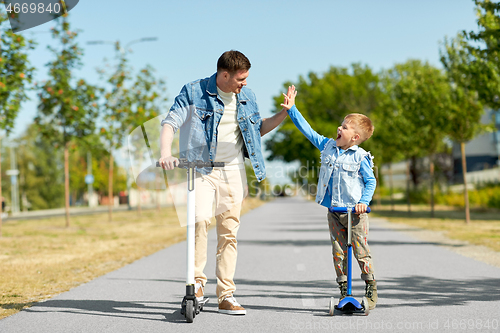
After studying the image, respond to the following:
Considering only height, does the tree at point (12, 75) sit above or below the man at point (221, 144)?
above

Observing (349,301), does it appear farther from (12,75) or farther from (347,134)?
(12,75)

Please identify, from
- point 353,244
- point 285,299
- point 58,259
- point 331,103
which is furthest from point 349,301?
point 331,103

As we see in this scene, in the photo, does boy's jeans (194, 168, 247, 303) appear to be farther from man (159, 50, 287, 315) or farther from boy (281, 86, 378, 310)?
boy (281, 86, 378, 310)

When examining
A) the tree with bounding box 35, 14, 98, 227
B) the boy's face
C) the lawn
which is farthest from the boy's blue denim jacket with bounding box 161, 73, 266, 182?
the tree with bounding box 35, 14, 98, 227

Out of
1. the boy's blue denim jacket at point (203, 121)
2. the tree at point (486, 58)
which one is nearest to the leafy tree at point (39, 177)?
the tree at point (486, 58)

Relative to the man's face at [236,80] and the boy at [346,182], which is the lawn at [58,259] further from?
the boy at [346,182]

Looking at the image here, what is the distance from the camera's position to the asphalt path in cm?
484

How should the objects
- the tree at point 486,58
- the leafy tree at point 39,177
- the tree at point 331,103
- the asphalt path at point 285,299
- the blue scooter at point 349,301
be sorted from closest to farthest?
1. the asphalt path at point 285,299
2. the blue scooter at point 349,301
3. the tree at point 486,58
4. the tree at point 331,103
5. the leafy tree at point 39,177

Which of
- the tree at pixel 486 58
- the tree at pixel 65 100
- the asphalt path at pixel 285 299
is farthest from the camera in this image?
the tree at pixel 65 100

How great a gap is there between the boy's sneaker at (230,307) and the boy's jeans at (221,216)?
0.14 ft

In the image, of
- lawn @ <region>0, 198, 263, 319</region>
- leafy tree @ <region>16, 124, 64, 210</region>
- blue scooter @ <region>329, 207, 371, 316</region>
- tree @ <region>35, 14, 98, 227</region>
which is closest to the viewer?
blue scooter @ <region>329, 207, 371, 316</region>

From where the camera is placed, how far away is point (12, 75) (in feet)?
45.4

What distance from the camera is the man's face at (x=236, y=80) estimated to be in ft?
16.5

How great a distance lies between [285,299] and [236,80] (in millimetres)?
2387
